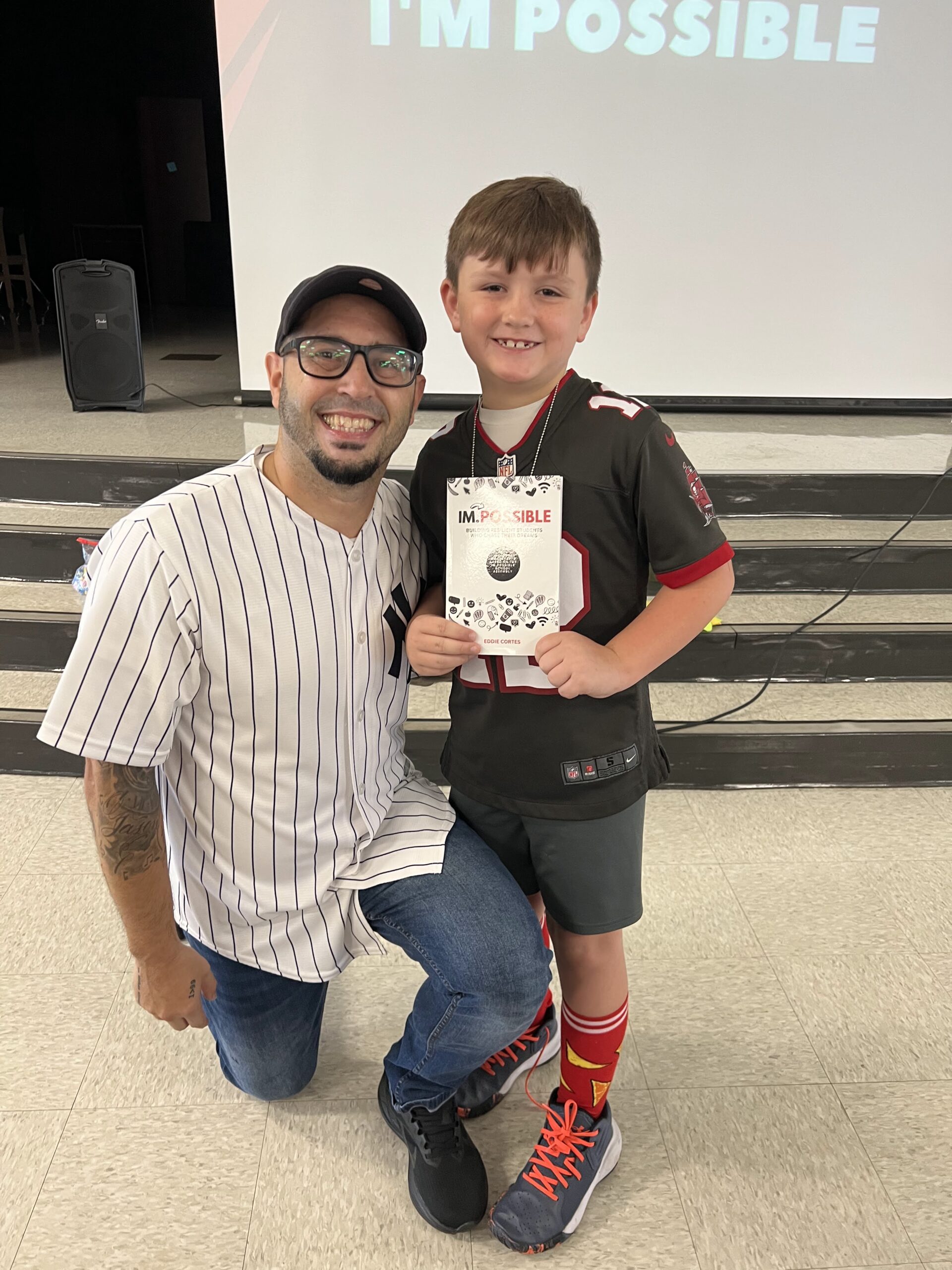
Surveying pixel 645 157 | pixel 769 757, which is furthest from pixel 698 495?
pixel 645 157

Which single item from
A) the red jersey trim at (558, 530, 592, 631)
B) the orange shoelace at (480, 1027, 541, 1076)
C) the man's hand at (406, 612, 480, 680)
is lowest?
the orange shoelace at (480, 1027, 541, 1076)

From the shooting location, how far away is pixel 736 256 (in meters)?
4.38

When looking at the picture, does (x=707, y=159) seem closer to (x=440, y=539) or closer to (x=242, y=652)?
(x=440, y=539)

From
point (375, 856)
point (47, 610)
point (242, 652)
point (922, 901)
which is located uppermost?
point (242, 652)

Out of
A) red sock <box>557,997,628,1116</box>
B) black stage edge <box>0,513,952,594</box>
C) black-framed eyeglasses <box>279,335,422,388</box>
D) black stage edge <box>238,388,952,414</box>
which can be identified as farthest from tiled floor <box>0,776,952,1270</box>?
black stage edge <box>238,388,952,414</box>

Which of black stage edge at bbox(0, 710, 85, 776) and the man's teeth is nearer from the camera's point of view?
the man's teeth

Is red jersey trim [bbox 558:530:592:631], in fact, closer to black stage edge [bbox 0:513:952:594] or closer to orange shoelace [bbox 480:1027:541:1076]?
orange shoelace [bbox 480:1027:541:1076]

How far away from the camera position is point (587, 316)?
1099 mm

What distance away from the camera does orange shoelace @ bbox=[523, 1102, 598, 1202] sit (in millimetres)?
1181

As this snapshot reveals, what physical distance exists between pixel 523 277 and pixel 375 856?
79 centimetres

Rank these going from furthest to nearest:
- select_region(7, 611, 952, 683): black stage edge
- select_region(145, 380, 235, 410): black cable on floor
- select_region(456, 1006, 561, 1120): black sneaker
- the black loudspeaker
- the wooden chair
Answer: the wooden chair
select_region(145, 380, 235, 410): black cable on floor
the black loudspeaker
select_region(7, 611, 952, 683): black stage edge
select_region(456, 1006, 561, 1120): black sneaker

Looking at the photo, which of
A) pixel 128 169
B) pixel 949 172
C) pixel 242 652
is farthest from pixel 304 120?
pixel 128 169

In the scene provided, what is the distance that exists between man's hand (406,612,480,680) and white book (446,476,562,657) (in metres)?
Result: 0.02

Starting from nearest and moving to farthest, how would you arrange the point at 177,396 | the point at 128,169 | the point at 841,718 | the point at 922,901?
the point at 922,901 < the point at 841,718 < the point at 177,396 < the point at 128,169
